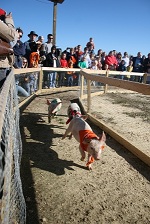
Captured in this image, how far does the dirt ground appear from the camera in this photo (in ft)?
8.79

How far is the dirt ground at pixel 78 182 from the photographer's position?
2.68 m

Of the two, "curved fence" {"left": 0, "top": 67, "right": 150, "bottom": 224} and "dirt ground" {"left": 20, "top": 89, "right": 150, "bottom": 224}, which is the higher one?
"curved fence" {"left": 0, "top": 67, "right": 150, "bottom": 224}

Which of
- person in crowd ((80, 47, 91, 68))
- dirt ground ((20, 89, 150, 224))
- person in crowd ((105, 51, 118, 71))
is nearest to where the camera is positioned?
dirt ground ((20, 89, 150, 224))

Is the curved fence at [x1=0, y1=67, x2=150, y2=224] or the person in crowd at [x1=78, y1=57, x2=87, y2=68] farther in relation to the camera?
the person in crowd at [x1=78, y1=57, x2=87, y2=68]

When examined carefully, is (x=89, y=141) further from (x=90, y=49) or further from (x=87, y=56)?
(x=90, y=49)

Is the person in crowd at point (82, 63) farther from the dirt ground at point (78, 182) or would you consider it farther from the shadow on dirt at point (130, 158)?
the shadow on dirt at point (130, 158)

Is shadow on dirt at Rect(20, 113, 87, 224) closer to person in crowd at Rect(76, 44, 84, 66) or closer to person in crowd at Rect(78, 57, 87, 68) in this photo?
person in crowd at Rect(78, 57, 87, 68)

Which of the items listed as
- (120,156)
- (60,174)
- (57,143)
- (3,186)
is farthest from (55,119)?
(3,186)

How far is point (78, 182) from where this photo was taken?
3.33 meters

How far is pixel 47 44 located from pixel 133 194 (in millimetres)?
9113

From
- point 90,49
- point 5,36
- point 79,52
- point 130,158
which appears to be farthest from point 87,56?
point 5,36

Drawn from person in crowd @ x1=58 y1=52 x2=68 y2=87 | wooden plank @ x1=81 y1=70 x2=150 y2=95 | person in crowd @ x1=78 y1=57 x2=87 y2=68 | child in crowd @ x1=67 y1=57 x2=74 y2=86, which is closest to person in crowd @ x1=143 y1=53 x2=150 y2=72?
person in crowd @ x1=78 y1=57 x2=87 y2=68

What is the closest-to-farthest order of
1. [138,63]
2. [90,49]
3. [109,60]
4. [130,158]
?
→ [130,158], [90,49], [109,60], [138,63]

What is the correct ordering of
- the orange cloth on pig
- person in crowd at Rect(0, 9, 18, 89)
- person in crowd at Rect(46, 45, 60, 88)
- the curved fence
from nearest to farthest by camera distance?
the curved fence, person in crowd at Rect(0, 9, 18, 89), the orange cloth on pig, person in crowd at Rect(46, 45, 60, 88)
